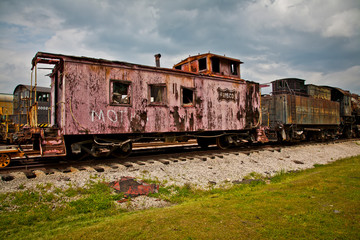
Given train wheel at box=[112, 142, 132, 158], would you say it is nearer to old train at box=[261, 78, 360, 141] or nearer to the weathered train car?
the weathered train car

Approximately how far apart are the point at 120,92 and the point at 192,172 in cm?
399

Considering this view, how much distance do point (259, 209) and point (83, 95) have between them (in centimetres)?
645

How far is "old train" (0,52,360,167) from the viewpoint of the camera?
770 centimetres

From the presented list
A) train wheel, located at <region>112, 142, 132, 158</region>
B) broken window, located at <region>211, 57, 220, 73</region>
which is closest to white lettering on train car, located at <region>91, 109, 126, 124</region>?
→ train wheel, located at <region>112, 142, 132, 158</region>

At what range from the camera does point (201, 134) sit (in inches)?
445

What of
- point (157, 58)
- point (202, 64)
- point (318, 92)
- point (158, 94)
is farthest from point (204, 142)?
point (318, 92)

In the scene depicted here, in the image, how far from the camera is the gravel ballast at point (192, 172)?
5.58 meters

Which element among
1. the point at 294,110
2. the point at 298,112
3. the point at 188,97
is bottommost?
the point at 298,112

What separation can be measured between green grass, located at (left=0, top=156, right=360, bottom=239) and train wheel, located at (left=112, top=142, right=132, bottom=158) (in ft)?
11.4

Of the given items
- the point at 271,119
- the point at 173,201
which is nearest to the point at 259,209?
the point at 173,201

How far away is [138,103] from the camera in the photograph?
8.87 metres

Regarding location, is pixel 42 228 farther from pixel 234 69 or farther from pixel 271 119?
pixel 271 119

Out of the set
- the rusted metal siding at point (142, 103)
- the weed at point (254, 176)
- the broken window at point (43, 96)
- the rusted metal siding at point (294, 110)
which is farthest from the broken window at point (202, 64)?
the broken window at point (43, 96)

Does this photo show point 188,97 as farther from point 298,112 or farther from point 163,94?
point 298,112
